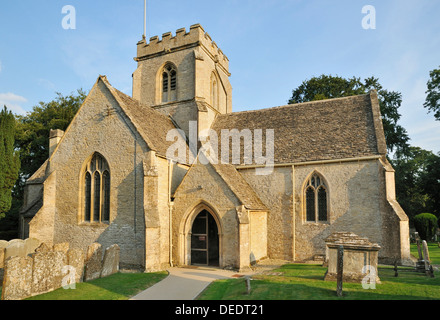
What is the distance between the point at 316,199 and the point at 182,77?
49.3 feet

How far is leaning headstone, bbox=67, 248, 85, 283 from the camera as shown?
12.8 meters

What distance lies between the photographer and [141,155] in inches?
672

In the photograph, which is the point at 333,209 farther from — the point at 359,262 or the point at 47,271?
the point at 47,271

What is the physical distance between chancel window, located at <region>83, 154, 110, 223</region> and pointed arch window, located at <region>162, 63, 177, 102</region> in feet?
33.3

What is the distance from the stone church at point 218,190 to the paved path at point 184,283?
3.70ft

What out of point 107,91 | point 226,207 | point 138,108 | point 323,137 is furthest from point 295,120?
point 107,91

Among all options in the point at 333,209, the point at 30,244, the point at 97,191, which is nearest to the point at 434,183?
the point at 333,209

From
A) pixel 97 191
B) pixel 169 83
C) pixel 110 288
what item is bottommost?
pixel 110 288

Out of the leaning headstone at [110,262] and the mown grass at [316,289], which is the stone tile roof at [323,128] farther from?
the leaning headstone at [110,262]

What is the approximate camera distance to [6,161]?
23.9 meters

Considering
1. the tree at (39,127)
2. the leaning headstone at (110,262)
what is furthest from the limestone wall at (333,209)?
the tree at (39,127)

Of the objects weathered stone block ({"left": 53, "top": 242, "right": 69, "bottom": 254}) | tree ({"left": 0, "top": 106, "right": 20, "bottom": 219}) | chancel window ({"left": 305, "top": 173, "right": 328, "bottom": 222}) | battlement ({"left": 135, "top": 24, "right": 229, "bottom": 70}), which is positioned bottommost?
weathered stone block ({"left": 53, "top": 242, "right": 69, "bottom": 254})

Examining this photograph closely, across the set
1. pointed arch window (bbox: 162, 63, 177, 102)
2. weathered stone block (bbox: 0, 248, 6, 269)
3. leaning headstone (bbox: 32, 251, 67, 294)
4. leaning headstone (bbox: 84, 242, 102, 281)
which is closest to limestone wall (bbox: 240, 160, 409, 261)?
pointed arch window (bbox: 162, 63, 177, 102)

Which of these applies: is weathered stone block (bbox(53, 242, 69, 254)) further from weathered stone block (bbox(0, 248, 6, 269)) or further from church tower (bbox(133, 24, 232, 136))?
church tower (bbox(133, 24, 232, 136))
